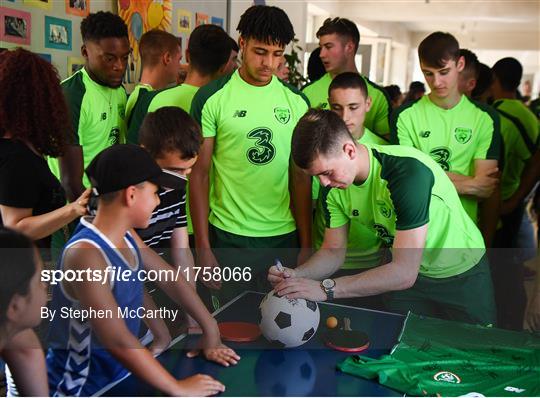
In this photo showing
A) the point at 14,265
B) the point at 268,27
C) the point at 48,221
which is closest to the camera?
the point at 14,265

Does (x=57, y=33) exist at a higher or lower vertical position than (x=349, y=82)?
higher

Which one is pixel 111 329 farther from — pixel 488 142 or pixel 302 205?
pixel 488 142

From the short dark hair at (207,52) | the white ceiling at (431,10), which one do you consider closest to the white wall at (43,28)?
the short dark hair at (207,52)

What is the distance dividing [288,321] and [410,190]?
0.54 m

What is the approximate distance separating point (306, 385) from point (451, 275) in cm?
82

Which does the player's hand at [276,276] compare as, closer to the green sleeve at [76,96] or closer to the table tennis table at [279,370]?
the table tennis table at [279,370]

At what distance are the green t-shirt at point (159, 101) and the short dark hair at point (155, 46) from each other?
444 millimetres

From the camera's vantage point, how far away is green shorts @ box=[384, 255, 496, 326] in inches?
81.6

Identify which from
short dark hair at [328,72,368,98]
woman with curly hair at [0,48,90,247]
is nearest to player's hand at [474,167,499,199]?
short dark hair at [328,72,368,98]

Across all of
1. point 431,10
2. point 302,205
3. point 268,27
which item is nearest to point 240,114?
point 268,27

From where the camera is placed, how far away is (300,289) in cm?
173

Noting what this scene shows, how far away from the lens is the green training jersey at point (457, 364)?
1.49m

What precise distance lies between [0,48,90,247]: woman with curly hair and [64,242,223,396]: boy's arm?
0.13m

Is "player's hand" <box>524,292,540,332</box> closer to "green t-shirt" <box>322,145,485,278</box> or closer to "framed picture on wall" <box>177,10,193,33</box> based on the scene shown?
"green t-shirt" <box>322,145,485,278</box>
